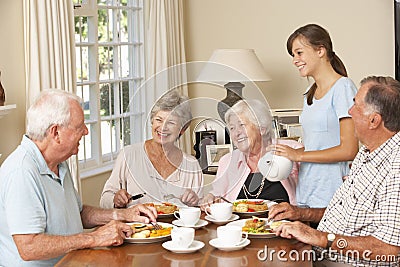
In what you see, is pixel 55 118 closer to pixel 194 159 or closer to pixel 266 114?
pixel 194 159

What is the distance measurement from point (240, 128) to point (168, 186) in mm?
395

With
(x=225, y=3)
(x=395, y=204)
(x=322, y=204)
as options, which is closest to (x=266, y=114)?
(x=322, y=204)

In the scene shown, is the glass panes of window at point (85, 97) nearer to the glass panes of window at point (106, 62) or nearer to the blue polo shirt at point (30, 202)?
the glass panes of window at point (106, 62)

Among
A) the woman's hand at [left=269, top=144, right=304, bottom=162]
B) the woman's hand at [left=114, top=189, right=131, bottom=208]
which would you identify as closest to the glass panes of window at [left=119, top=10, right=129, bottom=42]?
the woman's hand at [left=114, top=189, right=131, bottom=208]

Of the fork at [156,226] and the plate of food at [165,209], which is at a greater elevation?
the plate of food at [165,209]

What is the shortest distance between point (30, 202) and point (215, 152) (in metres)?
0.74

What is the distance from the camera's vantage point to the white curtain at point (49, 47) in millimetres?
3576

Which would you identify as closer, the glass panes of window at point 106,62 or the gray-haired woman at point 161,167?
the gray-haired woman at point 161,167

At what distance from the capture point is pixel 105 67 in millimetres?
4617

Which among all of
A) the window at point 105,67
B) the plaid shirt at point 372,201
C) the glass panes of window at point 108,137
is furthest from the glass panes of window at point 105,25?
the plaid shirt at point 372,201

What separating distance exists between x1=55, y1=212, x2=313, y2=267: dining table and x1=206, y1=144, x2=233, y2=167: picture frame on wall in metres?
0.40

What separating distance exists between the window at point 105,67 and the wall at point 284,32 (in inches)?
23.2

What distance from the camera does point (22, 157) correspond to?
2.43 metres

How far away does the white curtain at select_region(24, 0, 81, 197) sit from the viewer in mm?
3576
